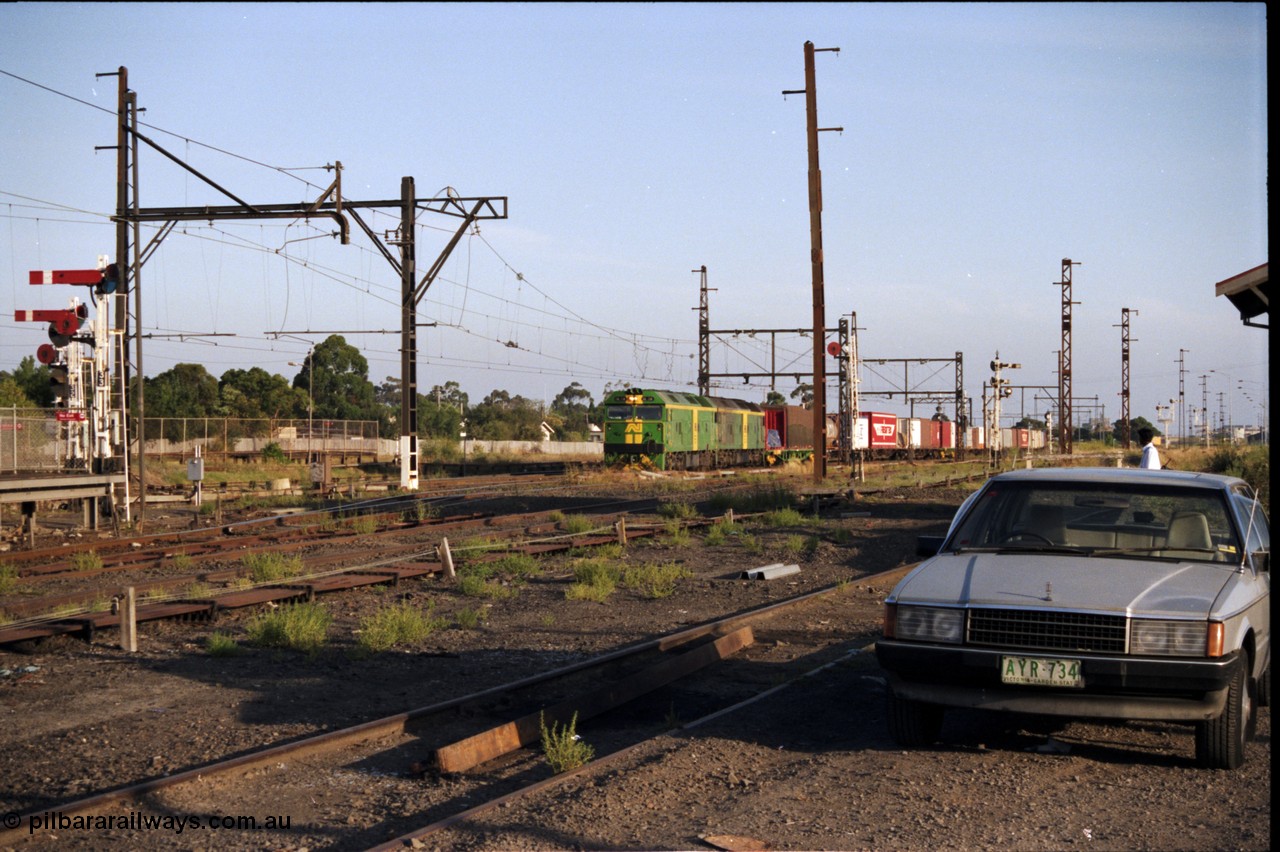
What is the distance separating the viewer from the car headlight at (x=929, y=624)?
19.9 feet

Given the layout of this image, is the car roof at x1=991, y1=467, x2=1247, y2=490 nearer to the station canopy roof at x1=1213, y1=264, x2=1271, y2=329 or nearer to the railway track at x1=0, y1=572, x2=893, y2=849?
the railway track at x1=0, y1=572, x2=893, y2=849

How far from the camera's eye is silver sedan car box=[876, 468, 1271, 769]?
18.6ft

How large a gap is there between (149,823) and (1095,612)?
4895mm

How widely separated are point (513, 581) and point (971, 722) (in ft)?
27.7

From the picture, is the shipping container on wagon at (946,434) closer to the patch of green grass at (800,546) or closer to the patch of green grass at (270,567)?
the patch of green grass at (800,546)

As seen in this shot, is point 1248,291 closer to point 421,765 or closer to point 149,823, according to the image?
point 421,765

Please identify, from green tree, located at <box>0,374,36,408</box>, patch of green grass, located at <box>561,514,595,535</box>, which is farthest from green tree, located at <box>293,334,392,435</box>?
patch of green grass, located at <box>561,514,595,535</box>

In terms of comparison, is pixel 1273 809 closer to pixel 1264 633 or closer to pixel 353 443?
pixel 1264 633

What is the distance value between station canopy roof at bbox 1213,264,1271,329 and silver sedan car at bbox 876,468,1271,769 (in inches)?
284

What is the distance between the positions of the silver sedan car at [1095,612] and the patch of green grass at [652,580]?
276 inches

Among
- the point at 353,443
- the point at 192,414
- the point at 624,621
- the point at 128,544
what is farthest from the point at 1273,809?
the point at 192,414

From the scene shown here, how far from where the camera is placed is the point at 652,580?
14.6m

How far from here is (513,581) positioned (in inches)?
587

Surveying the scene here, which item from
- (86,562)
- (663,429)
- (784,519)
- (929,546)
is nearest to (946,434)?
(663,429)
